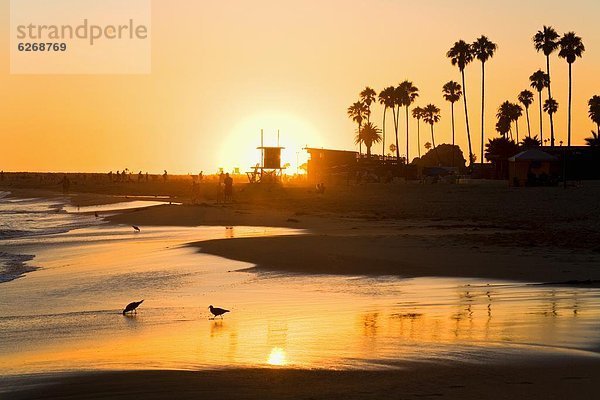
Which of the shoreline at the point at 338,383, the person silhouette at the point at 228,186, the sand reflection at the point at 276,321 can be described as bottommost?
the sand reflection at the point at 276,321

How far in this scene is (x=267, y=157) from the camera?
75.4 metres

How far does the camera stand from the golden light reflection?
334 inches

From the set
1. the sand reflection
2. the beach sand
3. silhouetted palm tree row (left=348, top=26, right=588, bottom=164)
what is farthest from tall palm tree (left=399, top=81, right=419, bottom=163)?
the sand reflection

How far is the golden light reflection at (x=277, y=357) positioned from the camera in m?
8.48

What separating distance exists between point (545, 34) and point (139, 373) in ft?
294

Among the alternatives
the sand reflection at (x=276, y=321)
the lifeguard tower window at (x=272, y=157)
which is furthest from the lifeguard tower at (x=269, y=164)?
the sand reflection at (x=276, y=321)

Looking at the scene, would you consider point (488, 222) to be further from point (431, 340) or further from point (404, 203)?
point (431, 340)

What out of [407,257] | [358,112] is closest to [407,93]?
[358,112]

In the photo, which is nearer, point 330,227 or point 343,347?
point 343,347

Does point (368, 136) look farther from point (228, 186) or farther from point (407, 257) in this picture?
point (407, 257)

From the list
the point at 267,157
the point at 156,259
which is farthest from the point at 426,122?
the point at 156,259

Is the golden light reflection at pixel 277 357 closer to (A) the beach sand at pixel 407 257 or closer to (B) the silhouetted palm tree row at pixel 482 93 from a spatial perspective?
(A) the beach sand at pixel 407 257

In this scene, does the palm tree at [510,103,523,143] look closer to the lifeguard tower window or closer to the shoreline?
the lifeguard tower window

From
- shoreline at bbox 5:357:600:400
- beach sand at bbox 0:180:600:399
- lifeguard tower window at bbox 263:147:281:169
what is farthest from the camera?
lifeguard tower window at bbox 263:147:281:169
